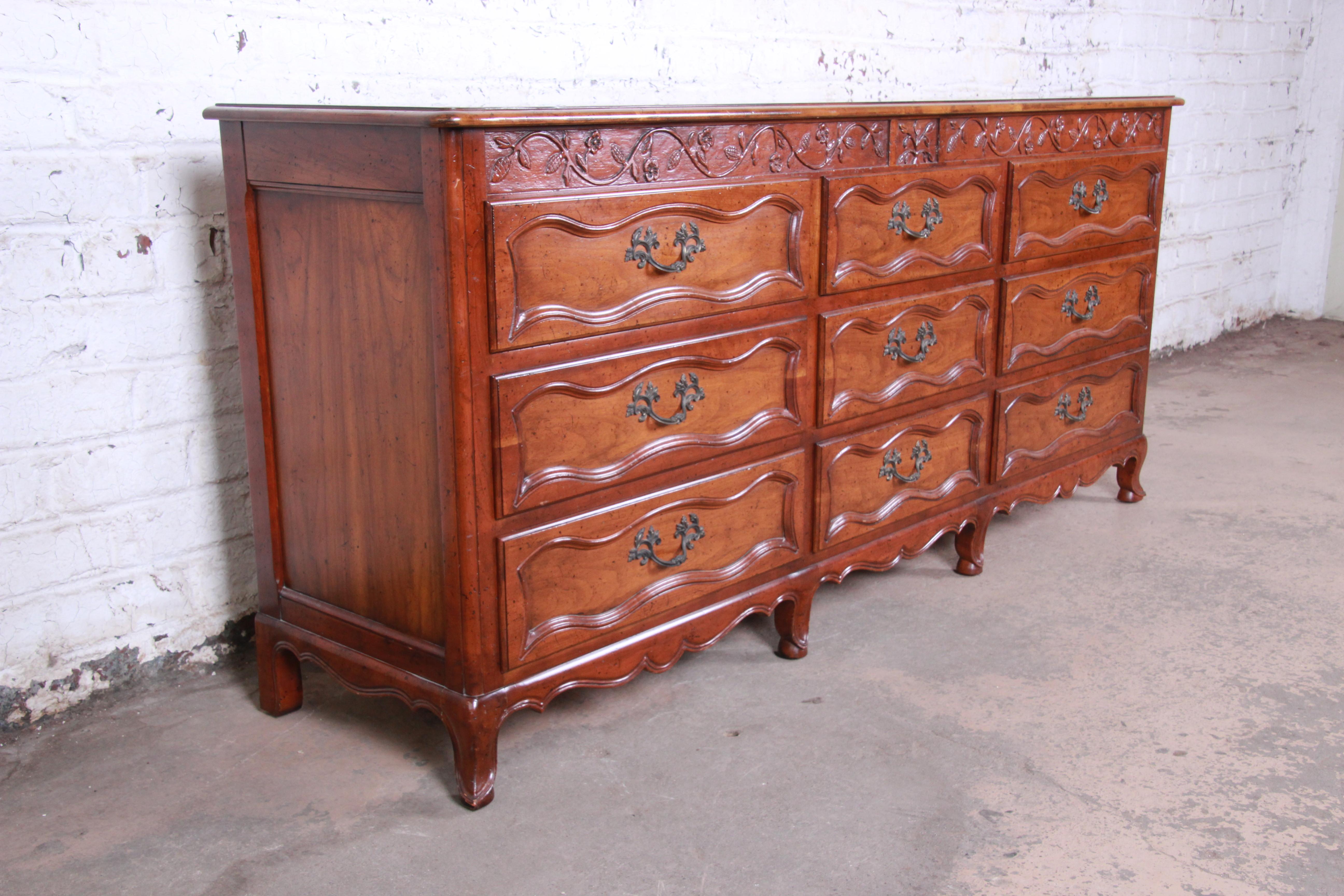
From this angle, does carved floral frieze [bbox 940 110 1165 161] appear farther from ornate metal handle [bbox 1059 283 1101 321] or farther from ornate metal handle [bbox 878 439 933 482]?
ornate metal handle [bbox 878 439 933 482]

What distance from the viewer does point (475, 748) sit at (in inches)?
77.6

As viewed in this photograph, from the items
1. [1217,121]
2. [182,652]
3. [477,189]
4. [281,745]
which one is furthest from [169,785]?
[1217,121]

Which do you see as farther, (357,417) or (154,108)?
(154,108)

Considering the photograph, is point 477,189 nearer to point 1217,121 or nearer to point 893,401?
point 893,401

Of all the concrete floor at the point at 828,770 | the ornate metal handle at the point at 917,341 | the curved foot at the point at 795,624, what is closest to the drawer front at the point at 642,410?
the ornate metal handle at the point at 917,341

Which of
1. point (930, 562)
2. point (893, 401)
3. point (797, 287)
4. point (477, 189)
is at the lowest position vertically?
point (930, 562)

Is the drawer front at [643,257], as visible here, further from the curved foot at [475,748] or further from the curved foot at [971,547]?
the curved foot at [971,547]

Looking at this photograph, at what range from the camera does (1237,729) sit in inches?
89.5

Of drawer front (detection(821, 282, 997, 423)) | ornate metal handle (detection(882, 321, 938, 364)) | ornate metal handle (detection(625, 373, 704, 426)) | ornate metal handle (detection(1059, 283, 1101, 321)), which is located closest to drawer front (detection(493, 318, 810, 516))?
ornate metal handle (detection(625, 373, 704, 426))

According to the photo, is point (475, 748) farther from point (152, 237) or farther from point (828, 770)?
point (152, 237)

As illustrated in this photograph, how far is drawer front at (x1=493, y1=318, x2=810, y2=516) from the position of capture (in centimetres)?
192

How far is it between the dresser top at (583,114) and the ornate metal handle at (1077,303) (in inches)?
23.3

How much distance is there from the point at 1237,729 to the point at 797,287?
1182 millimetres

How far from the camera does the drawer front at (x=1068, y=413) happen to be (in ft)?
9.86
